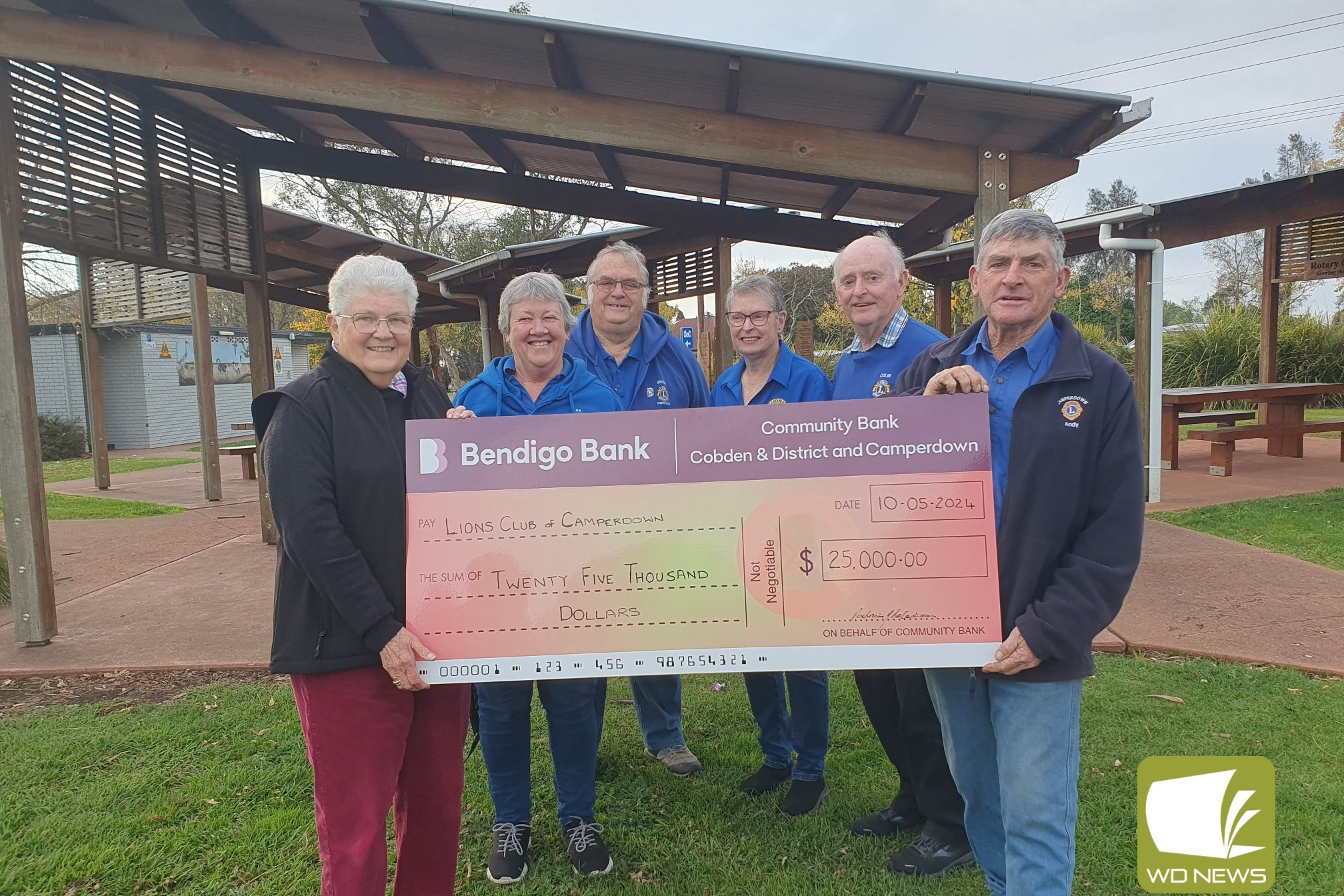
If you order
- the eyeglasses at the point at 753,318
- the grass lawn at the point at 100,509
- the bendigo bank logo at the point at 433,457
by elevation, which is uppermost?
the eyeglasses at the point at 753,318

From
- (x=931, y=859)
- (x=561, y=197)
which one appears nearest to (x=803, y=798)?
(x=931, y=859)

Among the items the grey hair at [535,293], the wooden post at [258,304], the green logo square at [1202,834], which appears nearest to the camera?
the green logo square at [1202,834]

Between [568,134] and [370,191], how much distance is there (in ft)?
83.9

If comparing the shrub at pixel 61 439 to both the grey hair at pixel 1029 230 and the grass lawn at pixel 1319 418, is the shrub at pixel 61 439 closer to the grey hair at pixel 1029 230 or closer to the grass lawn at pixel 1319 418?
the grey hair at pixel 1029 230

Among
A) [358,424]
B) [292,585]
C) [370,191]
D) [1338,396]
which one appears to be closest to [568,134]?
[358,424]

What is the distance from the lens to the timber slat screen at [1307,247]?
36.4 ft

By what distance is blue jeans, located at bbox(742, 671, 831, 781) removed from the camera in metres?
2.94

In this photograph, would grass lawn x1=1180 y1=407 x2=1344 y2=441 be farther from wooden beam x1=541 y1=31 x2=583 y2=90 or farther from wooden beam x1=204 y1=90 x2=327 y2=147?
wooden beam x1=204 y1=90 x2=327 y2=147

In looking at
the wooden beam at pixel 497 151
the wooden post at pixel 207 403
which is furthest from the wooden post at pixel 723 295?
the wooden post at pixel 207 403

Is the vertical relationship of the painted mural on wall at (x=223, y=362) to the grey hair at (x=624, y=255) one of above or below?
above

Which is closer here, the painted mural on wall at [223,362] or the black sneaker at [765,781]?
the black sneaker at [765,781]

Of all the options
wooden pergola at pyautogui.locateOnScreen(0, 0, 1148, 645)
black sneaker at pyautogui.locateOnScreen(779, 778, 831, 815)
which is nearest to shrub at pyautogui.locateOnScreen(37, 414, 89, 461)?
wooden pergola at pyautogui.locateOnScreen(0, 0, 1148, 645)

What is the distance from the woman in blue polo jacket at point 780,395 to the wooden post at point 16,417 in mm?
4098

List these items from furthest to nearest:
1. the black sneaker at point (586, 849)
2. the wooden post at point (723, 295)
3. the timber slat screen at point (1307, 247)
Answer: the timber slat screen at point (1307, 247), the wooden post at point (723, 295), the black sneaker at point (586, 849)
